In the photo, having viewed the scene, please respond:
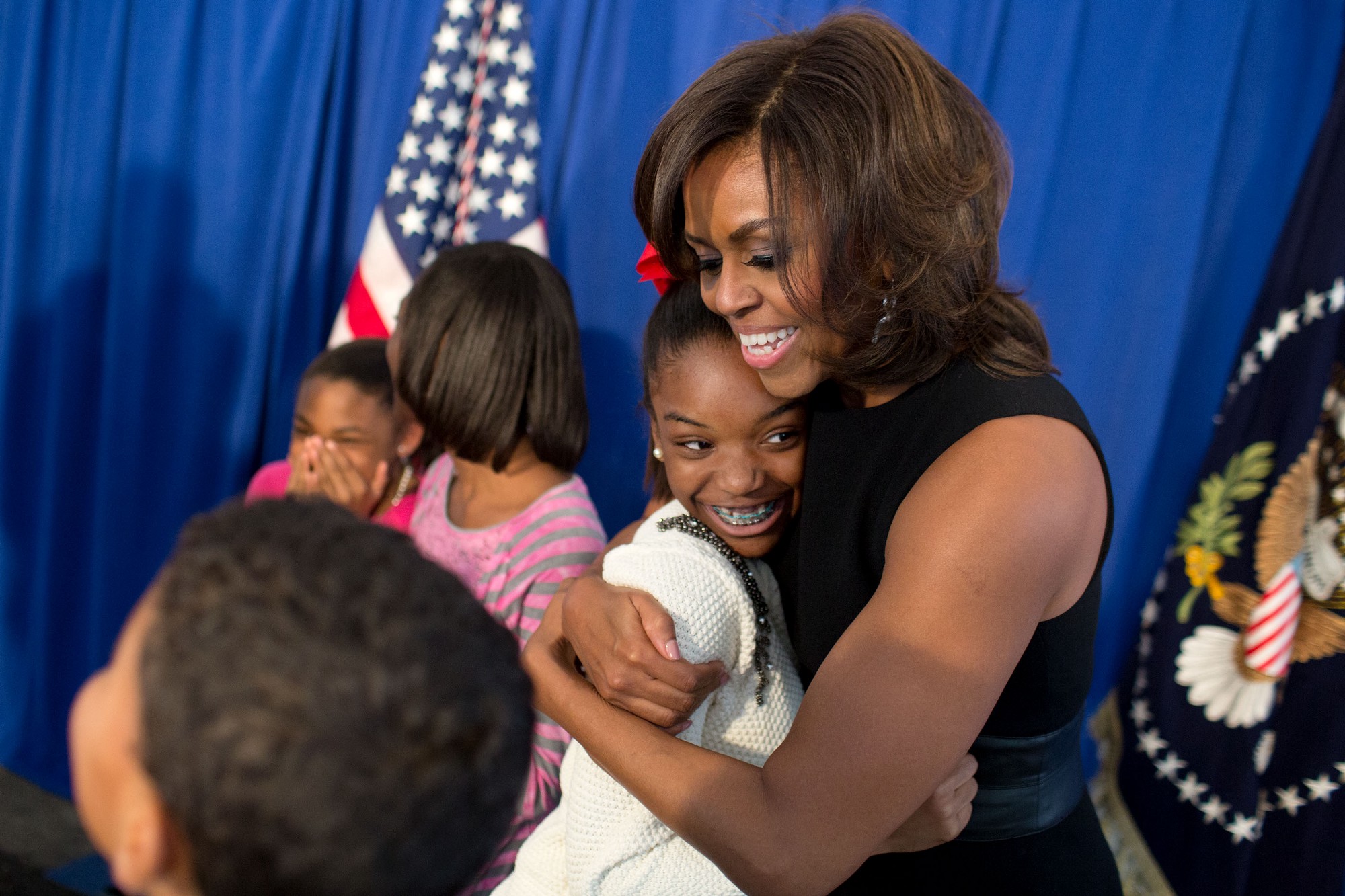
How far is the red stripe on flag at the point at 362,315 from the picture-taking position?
9.14 ft

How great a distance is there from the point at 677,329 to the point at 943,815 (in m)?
0.82

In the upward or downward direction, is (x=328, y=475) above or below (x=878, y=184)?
below

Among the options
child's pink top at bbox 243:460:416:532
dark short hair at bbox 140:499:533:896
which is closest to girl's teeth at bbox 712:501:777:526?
dark short hair at bbox 140:499:533:896

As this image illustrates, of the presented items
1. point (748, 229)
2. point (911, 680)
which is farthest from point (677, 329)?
point (911, 680)

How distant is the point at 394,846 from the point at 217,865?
11cm

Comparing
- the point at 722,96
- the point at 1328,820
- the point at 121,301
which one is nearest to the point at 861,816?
the point at 722,96

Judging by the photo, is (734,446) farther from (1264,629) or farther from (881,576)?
(1264,629)

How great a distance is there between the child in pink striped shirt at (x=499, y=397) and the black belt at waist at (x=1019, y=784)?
0.84m

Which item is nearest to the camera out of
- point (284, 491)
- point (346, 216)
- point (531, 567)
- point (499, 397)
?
point (531, 567)

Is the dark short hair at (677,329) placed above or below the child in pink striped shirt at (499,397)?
above

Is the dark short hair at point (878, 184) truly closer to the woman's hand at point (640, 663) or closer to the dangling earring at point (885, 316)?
the dangling earring at point (885, 316)

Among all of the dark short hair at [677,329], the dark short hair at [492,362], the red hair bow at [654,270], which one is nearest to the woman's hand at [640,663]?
the dark short hair at [677,329]

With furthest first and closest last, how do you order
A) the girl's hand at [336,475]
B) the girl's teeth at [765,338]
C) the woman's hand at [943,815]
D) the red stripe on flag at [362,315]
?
1. the red stripe on flag at [362,315]
2. the girl's hand at [336,475]
3. the girl's teeth at [765,338]
4. the woman's hand at [943,815]

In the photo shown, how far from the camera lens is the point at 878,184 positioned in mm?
1102
